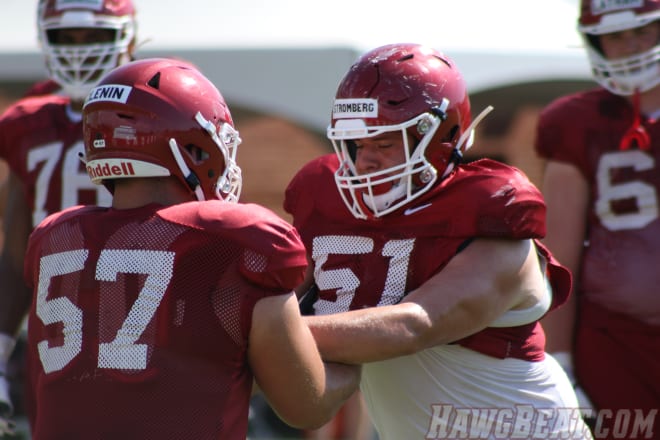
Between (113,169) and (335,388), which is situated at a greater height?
(113,169)

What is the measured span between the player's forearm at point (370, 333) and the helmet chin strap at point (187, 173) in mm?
388

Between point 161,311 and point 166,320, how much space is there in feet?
0.07

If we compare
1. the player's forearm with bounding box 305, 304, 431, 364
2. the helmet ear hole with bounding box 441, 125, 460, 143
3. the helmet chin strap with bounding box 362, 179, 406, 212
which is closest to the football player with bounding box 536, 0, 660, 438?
the helmet ear hole with bounding box 441, 125, 460, 143

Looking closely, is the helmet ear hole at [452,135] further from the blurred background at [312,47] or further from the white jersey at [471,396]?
the blurred background at [312,47]

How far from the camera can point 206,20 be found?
6.56m

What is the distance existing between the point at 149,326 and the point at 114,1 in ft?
7.12

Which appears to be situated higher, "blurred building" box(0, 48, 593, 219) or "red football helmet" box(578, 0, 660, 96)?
"red football helmet" box(578, 0, 660, 96)

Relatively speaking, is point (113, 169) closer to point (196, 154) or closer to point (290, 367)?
point (196, 154)

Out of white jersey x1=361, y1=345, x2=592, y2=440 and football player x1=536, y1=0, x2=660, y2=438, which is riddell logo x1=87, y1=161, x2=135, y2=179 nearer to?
white jersey x1=361, y1=345, x2=592, y2=440

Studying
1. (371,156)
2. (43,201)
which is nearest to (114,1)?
(43,201)

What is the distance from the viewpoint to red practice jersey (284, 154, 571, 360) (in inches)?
103

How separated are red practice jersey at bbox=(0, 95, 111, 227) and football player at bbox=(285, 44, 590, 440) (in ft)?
4.48

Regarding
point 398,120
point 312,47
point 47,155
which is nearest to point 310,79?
point 312,47

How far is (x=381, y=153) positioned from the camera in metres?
2.73
